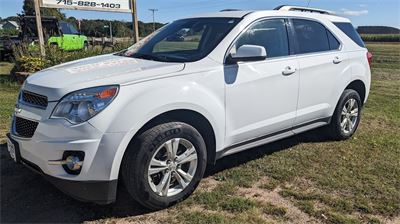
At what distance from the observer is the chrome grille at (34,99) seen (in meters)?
3.33

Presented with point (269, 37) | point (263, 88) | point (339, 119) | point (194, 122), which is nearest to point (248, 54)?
point (263, 88)

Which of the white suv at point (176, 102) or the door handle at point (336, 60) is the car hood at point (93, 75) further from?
the door handle at point (336, 60)

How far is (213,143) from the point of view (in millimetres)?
3887

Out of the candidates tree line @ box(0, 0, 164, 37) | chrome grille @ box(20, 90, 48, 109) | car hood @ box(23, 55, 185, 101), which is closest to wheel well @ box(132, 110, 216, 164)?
car hood @ box(23, 55, 185, 101)

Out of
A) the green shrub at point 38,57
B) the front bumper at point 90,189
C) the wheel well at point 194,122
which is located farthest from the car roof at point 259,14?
the green shrub at point 38,57

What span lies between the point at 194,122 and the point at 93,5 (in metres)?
7.87

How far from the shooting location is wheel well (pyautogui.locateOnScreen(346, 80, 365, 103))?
5673 mm

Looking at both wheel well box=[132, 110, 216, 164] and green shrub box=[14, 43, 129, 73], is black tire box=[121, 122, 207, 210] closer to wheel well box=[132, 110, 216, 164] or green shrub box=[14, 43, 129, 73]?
wheel well box=[132, 110, 216, 164]

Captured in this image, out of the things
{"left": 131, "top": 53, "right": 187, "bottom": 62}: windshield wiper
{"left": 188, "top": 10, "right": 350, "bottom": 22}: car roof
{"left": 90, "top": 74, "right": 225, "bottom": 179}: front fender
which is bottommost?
{"left": 90, "top": 74, "right": 225, "bottom": 179}: front fender

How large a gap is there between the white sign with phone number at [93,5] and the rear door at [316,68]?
23.0ft

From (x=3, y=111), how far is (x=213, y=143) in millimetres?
4584

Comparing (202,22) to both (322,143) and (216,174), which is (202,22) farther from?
(322,143)

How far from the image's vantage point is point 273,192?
3.98 metres

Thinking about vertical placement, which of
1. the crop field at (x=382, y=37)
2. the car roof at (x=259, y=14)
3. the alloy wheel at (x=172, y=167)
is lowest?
the crop field at (x=382, y=37)
